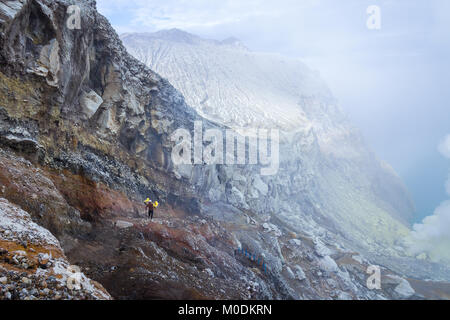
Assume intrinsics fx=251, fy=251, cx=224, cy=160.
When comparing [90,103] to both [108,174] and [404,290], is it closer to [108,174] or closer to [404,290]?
[108,174]

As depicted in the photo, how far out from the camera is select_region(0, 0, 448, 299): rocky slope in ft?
28.6

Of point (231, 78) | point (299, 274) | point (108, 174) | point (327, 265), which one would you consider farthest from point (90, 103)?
point (231, 78)

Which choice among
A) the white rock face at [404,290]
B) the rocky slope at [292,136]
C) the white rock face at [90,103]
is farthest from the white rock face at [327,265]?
the white rock face at [90,103]

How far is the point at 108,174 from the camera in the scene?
49.5 feet

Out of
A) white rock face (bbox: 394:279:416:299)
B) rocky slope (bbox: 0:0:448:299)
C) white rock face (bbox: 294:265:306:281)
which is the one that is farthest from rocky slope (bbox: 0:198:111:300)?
white rock face (bbox: 394:279:416:299)

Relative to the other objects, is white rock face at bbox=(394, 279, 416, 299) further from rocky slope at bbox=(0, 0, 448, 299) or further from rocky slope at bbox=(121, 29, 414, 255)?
rocky slope at bbox=(121, 29, 414, 255)

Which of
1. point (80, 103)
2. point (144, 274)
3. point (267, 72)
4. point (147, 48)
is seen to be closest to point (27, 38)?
point (80, 103)

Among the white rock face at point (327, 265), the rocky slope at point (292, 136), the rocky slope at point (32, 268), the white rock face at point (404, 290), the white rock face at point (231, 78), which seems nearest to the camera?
the rocky slope at point (32, 268)

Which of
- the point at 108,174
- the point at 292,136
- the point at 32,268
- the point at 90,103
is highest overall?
the point at 292,136

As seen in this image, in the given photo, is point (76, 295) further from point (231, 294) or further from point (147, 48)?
point (147, 48)

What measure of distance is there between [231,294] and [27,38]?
14404mm

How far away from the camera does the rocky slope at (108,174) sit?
8.71 m

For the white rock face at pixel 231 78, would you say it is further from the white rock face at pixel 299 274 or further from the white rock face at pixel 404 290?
the white rock face at pixel 404 290

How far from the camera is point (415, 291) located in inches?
1415
